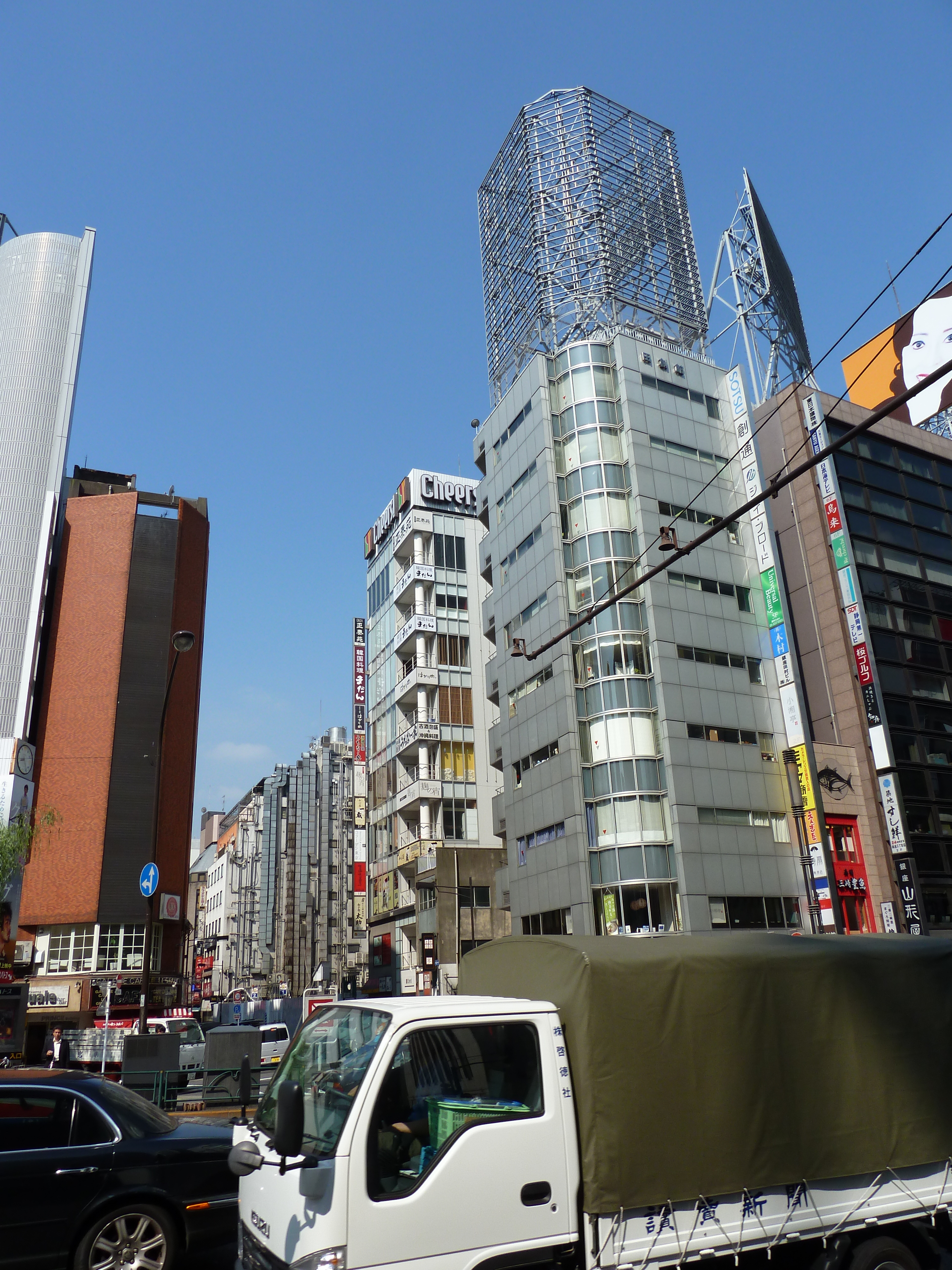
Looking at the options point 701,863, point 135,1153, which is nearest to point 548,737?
point 701,863

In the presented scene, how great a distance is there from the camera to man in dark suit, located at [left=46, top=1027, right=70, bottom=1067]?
92.5 ft

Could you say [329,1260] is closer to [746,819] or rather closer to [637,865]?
[637,865]

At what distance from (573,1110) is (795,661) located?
132 feet

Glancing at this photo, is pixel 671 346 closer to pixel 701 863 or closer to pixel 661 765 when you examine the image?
pixel 661 765

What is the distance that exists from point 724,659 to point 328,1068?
130 ft

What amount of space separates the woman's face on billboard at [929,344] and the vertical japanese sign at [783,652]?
48.6 feet

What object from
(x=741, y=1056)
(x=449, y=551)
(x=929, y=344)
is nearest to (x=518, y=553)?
(x=449, y=551)

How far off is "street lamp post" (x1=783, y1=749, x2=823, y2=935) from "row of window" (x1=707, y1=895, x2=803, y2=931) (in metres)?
0.69

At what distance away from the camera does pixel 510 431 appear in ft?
163

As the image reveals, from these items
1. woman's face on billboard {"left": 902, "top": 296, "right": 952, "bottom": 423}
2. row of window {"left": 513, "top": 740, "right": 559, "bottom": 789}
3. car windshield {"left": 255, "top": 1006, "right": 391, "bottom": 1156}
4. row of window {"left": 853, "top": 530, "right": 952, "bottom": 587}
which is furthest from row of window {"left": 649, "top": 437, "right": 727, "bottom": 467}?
car windshield {"left": 255, "top": 1006, "right": 391, "bottom": 1156}

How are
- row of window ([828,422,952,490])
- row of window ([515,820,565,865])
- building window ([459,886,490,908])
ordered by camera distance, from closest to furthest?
row of window ([515,820,565,865]) < building window ([459,886,490,908]) < row of window ([828,422,952,490])

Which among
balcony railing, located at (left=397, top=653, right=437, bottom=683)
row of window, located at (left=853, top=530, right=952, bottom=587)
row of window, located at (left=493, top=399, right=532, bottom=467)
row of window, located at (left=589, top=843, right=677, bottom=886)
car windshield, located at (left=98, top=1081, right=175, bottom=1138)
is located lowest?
car windshield, located at (left=98, top=1081, right=175, bottom=1138)

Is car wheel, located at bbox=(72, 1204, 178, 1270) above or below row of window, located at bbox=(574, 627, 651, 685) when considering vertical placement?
below

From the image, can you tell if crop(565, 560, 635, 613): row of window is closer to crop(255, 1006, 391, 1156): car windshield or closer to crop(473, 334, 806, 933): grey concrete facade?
crop(473, 334, 806, 933): grey concrete facade
